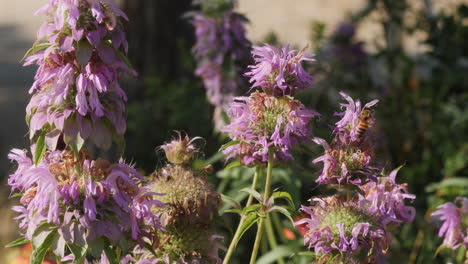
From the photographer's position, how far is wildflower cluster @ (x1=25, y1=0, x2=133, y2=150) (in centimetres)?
144

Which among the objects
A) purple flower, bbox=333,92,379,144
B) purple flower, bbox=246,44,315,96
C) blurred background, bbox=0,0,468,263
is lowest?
blurred background, bbox=0,0,468,263

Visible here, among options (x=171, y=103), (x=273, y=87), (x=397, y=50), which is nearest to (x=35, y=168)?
(x=273, y=87)

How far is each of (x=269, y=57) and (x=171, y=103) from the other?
10.1ft

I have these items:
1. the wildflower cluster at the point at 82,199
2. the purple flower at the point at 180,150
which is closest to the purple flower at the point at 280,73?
the purple flower at the point at 180,150

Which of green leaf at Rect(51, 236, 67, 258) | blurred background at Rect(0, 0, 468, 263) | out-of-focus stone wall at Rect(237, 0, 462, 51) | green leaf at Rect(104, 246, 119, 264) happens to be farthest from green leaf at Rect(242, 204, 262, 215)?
out-of-focus stone wall at Rect(237, 0, 462, 51)

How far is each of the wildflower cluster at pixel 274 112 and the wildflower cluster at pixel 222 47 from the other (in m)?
1.59

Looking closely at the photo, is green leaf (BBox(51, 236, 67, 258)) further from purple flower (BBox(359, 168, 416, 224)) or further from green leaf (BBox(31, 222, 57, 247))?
Result: purple flower (BBox(359, 168, 416, 224))

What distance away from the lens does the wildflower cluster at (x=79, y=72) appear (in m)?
1.44

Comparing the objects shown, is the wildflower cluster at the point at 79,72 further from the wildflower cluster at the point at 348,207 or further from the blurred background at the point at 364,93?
the blurred background at the point at 364,93

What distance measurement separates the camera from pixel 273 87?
1678mm

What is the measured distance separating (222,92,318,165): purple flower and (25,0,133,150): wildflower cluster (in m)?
0.34

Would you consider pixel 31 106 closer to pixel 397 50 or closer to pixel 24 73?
pixel 397 50

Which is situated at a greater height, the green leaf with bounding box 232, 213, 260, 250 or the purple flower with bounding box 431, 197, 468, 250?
the green leaf with bounding box 232, 213, 260, 250

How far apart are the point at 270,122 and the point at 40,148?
56 cm
